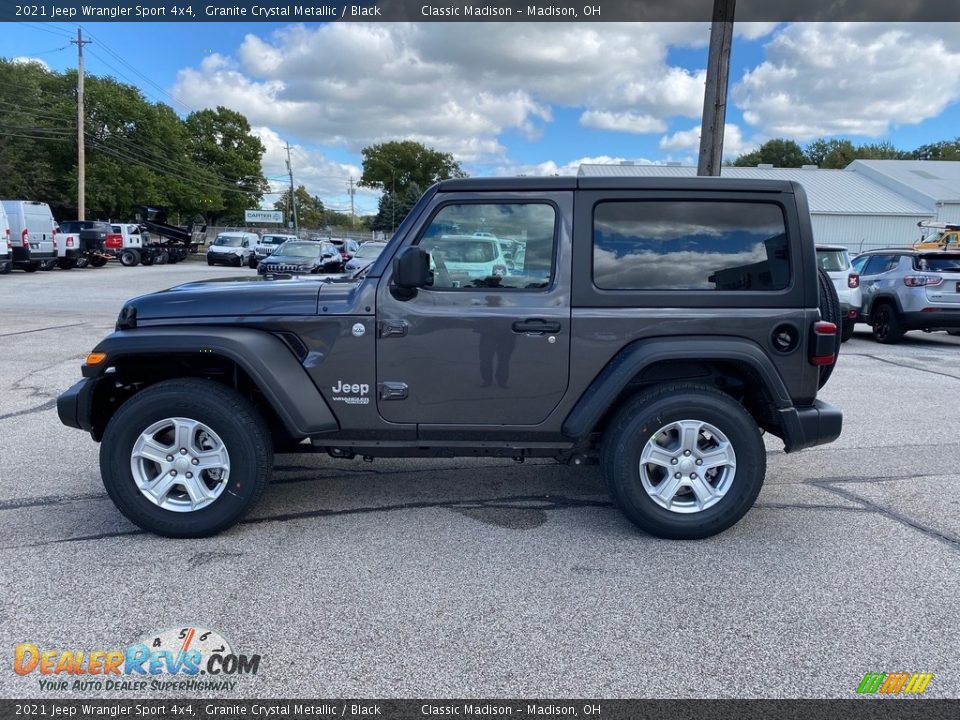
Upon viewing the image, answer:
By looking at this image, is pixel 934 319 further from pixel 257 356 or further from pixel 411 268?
pixel 257 356

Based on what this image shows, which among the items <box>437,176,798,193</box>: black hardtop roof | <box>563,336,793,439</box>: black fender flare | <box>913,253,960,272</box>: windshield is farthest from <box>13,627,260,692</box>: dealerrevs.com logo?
<box>913,253,960,272</box>: windshield

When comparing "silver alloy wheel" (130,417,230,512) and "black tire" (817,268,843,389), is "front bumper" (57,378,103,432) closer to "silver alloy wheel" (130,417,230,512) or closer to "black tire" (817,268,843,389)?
"silver alloy wheel" (130,417,230,512)

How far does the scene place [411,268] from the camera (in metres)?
3.78

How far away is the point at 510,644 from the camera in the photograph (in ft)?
9.75

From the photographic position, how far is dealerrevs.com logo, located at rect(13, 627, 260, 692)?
2.71 metres

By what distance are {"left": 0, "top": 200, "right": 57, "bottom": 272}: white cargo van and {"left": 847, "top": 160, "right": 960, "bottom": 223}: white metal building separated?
44.6m

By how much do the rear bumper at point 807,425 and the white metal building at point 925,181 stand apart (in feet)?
148

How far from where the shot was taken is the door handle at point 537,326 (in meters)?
3.94

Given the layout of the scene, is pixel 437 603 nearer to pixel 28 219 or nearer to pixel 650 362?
pixel 650 362

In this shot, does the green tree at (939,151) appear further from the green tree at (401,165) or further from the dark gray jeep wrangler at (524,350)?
the dark gray jeep wrangler at (524,350)

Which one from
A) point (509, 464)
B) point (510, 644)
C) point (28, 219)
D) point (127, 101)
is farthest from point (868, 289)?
point (127, 101)

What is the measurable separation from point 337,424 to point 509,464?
5.86 ft

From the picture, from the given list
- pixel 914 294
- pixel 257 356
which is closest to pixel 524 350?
pixel 257 356

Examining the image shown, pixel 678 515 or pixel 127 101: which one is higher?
pixel 127 101
